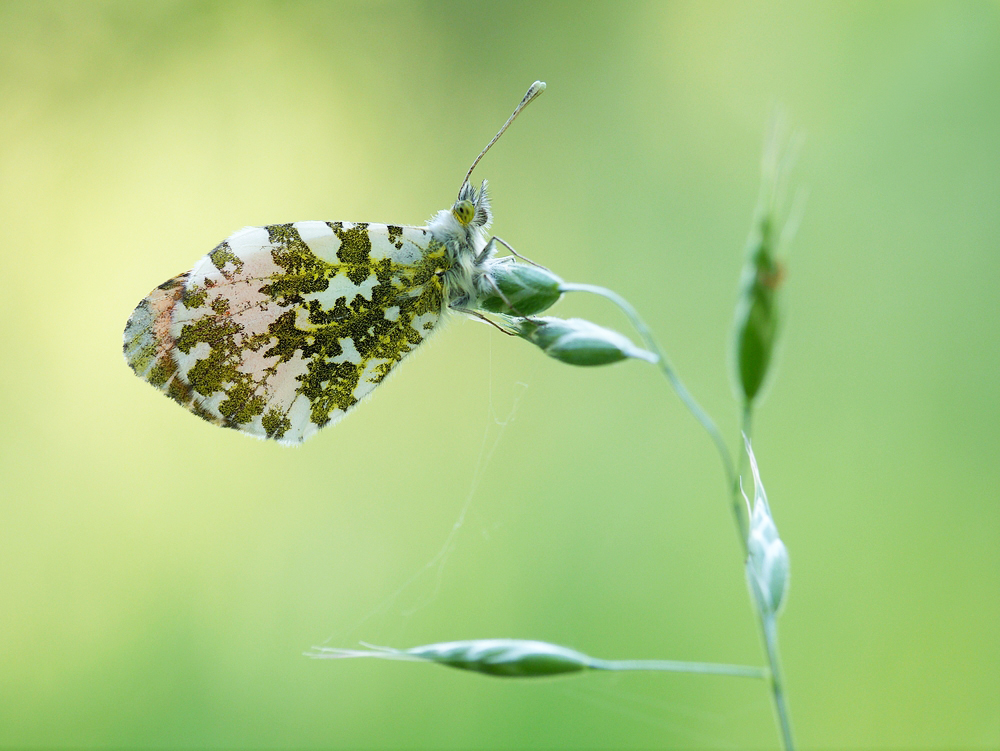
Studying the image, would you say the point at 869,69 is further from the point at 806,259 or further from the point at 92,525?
the point at 92,525

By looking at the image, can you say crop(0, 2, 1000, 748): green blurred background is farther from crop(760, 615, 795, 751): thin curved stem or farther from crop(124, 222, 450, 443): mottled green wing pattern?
crop(760, 615, 795, 751): thin curved stem

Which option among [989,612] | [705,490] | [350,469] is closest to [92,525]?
[350,469]

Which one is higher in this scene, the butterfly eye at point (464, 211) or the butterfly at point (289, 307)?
the butterfly eye at point (464, 211)


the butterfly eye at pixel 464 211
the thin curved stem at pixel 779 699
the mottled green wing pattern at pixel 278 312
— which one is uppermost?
the butterfly eye at pixel 464 211

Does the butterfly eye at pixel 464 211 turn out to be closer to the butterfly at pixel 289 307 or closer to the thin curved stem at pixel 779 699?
the butterfly at pixel 289 307

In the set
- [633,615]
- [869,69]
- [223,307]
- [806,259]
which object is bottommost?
[633,615]

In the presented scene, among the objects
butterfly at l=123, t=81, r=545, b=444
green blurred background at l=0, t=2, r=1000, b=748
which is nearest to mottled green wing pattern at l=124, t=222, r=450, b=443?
butterfly at l=123, t=81, r=545, b=444

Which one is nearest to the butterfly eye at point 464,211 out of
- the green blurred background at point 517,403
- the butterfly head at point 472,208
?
the butterfly head at point 472,208
